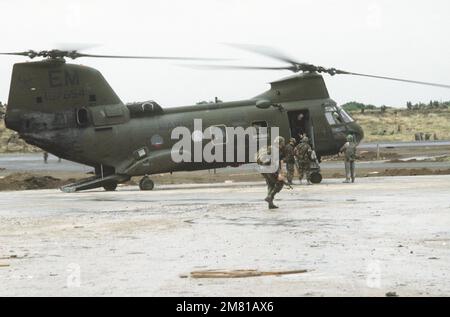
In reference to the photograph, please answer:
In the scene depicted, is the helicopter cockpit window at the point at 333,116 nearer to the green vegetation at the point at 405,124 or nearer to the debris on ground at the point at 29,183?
the debris on ground at the point at 29,183

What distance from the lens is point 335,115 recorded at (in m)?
32.7

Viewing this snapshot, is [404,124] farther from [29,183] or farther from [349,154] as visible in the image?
[349,154]

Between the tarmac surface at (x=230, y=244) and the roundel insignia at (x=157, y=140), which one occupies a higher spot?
the roundel insignia at (x=157, y=140)

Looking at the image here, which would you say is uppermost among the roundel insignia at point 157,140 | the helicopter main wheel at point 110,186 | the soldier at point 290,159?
the roundel insignia at point 157,140

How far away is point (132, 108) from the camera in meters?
31.0

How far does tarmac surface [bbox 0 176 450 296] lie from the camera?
11039mm

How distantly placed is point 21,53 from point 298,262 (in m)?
17.0

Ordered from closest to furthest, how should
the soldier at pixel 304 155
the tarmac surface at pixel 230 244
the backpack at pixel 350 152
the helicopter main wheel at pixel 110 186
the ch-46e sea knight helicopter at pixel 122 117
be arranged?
the tarmac surface at pixel 230 244, the ch-46e sea knight helicopter at pixel 122 117, the helicopter main wheel at pixel 110 186, the soldier at pixel 304 155, the backpack at pixel 350 152

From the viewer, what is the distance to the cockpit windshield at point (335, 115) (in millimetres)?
32500

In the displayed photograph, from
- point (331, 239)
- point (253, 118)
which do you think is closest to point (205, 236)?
point (331, 239)

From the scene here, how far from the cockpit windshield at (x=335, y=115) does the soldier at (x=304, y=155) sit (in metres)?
1.37

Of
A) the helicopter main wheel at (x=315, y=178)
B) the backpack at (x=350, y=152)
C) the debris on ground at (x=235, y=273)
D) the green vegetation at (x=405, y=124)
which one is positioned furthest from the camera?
the green vegetation at (x=405, y=124)

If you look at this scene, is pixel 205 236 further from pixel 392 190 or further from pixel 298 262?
pixel 392 190

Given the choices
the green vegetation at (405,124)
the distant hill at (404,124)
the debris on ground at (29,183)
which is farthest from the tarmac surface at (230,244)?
the distant hill at (404,124)
